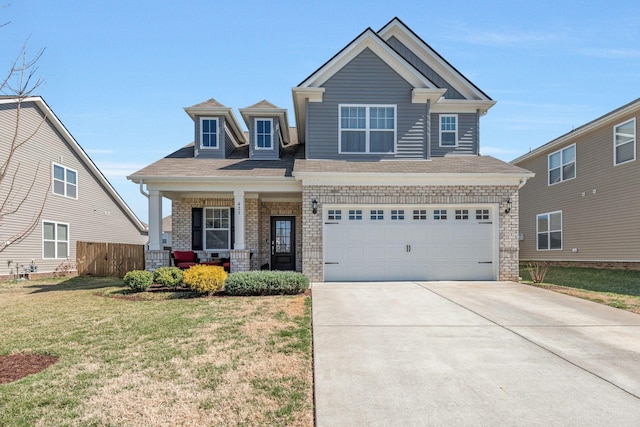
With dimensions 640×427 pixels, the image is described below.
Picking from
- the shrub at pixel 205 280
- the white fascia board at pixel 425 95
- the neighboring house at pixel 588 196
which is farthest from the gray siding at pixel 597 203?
the shrub at pixel 205 280

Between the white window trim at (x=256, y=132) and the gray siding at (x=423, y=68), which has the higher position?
the gray siding at (x=423, y=68)

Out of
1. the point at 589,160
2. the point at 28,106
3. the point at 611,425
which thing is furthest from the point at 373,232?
the point at 28,106

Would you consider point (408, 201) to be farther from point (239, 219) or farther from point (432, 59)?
point (432, 59)

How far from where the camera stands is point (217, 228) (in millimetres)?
16594

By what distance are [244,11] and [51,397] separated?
964 cm

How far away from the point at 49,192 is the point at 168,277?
1028cm

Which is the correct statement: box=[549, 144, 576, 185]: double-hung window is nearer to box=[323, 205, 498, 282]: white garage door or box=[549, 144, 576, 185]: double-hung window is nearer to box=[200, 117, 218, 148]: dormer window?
box=[323, 205, 498, 282]: white garage door

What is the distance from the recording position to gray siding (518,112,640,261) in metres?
15.8

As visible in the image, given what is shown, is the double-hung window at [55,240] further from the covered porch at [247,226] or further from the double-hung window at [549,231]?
the double-hung window at [549,231]

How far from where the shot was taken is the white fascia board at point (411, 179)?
12938 mm

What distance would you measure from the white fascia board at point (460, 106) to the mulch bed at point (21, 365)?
1354cm

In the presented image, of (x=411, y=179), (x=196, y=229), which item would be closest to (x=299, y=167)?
(x=411, y=179)

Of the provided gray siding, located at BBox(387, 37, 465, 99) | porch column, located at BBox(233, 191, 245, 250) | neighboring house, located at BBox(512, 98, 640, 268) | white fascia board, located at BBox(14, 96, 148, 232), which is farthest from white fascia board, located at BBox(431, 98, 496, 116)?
white fascia board, located at BBox(14, 96, 148, 232)

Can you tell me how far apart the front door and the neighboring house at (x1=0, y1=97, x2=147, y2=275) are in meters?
8.26
